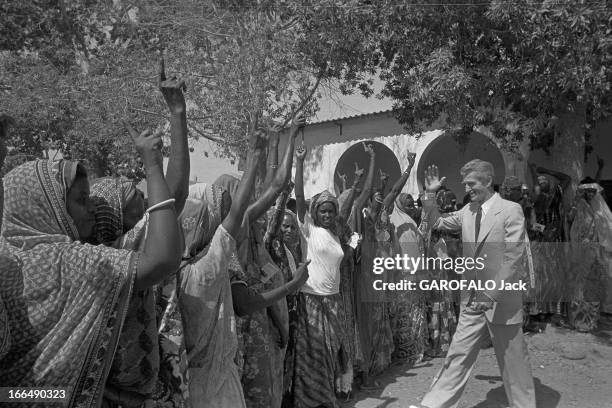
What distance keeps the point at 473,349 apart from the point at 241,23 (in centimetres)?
876

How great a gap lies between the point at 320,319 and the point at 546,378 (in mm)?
2621

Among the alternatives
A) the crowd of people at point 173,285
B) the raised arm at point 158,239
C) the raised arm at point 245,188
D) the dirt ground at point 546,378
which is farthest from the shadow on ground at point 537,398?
the raised arm at point 158,239

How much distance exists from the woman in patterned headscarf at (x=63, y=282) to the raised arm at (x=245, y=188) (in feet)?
2.92

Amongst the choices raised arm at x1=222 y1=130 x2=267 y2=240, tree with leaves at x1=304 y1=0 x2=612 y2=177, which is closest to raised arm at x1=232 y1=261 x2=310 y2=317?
raised arm at x1=222 y1=130 x2=267 y2=240

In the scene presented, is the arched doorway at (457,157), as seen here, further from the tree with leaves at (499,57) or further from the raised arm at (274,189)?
the raised arm at (274,189)

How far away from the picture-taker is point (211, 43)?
11.7 metres

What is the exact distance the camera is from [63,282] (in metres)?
1.61

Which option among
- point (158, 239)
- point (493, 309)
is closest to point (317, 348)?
point (493, 309)

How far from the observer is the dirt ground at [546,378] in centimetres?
496

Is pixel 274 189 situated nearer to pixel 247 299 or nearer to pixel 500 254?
pixel 247 299

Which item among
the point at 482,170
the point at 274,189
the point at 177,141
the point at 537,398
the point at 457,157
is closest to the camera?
the point at 177,141

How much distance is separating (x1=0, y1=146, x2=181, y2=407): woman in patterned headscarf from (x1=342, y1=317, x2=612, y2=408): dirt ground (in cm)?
365

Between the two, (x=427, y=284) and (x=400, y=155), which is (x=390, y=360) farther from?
(x=400, y=155)

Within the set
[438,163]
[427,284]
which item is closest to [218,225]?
[427,284]
